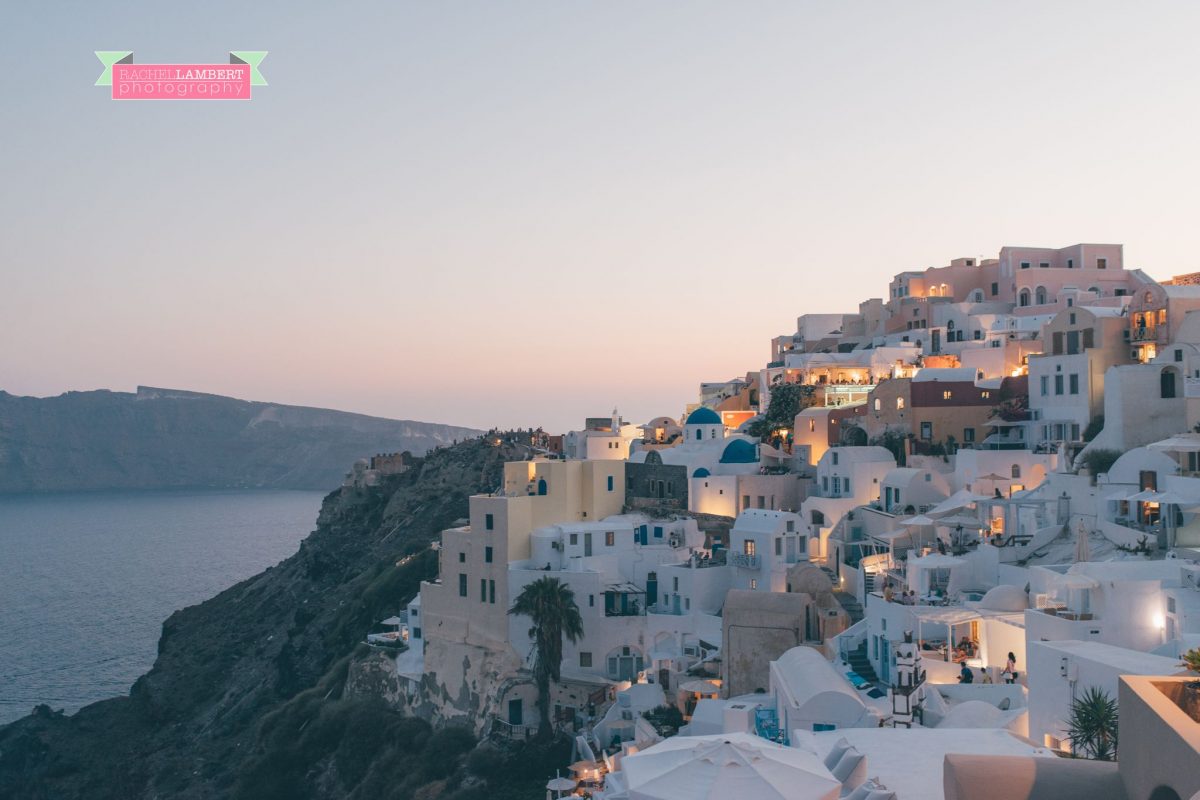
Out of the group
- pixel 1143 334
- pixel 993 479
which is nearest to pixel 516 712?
pixel 993 479

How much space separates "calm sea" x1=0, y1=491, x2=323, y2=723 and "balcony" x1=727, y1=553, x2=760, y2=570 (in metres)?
47.9

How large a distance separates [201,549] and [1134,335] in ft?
453

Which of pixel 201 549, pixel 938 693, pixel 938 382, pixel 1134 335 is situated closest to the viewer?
pixel 938 693

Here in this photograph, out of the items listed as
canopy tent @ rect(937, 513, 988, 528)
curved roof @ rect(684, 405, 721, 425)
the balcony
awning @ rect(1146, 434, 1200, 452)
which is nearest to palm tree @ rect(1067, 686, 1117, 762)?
awning @ rect(1146, 434, 1200, 452)

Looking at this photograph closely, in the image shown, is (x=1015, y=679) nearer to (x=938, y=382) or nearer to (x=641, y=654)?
(x=641, y=654)

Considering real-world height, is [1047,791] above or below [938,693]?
above

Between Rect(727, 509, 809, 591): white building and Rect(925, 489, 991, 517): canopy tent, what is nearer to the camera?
Rect(925, 489, 991, 517): canopy tent

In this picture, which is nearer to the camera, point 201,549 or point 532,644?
point 532,644

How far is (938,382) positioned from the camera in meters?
46.5

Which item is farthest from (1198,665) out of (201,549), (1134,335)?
(201,549)

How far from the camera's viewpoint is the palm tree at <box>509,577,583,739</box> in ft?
125

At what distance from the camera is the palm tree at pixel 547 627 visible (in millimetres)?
38094

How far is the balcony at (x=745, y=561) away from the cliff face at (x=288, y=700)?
413 inches

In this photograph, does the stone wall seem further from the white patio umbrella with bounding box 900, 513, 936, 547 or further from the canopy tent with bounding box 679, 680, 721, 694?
the canopy tent with bounding box 679, 680, 721, 694
